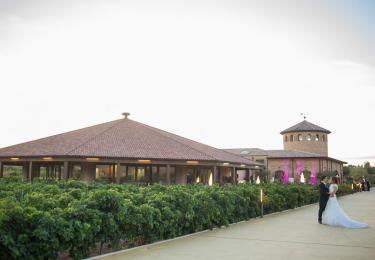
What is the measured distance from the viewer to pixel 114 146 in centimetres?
2970

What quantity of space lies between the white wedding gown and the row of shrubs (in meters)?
2.89

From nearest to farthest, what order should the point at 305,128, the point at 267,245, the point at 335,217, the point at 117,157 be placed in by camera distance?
the point at 267,245 < the point at 335,217 < the point at 117,157 < the point at 305,128

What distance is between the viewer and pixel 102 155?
27109mm

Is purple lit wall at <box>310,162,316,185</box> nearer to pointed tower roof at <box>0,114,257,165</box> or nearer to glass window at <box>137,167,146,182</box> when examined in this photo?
pointed tower roof at <box>0,114,257,165</box>

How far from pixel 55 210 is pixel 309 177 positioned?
49.9 metres

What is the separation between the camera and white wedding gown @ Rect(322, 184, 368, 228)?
1265 cm

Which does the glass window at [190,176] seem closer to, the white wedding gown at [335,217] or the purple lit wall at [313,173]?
the white wedding gown at [335,217]

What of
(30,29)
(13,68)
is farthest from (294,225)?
(13,68)

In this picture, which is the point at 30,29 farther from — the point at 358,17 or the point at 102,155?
the point at 358,17

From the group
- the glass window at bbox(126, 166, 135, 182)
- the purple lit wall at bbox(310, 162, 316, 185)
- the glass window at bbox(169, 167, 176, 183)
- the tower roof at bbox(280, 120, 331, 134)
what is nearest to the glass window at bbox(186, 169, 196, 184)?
the glass window at bbox(169, 167, 176, 183)

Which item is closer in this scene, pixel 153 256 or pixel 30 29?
pixel 153 256

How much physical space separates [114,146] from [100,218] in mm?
22174

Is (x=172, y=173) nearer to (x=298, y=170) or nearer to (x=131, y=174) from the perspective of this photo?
(x=131, y=174)

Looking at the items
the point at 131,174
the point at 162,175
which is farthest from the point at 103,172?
the point at 162,175
